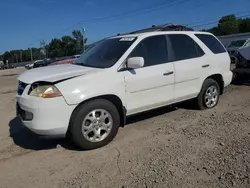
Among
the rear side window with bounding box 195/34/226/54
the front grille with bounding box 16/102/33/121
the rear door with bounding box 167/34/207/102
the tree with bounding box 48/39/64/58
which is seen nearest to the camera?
the front grille with bounding box 16/102/33/121

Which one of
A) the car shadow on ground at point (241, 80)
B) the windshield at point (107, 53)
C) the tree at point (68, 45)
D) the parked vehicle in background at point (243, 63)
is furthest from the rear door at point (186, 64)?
the tree at point (68, 45)

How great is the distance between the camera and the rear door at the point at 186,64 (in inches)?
205

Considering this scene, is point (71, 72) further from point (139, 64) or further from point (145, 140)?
point (145, 140)

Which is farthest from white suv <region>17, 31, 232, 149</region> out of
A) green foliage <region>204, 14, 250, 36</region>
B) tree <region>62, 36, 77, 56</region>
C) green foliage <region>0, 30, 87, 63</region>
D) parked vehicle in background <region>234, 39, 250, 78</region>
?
tree <region>62, 36, 77, 56</region>

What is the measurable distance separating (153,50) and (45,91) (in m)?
2.13

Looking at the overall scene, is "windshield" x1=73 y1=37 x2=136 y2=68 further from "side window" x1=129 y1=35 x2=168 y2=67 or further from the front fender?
the front fender

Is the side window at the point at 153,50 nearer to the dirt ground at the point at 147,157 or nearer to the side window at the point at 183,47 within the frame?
the side window at the point at 183,47

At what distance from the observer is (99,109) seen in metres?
4.16

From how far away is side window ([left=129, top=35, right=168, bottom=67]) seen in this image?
480 centimetres

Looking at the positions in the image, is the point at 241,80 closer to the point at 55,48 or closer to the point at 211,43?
the point at 211,43

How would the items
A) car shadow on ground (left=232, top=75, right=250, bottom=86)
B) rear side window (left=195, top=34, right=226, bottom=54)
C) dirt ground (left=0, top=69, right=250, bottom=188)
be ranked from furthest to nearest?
car shadow on ground (left=232, top=75, right=250, bottom=86) → rear side window (left=195, top=34, right=226, bottom=54) → dirt ground (left=0, top=69, right=250, bottom=188)

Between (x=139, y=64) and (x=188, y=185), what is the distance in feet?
6.63

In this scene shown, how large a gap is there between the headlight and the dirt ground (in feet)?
3.09

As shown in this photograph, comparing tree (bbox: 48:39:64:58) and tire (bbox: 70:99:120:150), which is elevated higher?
tree (bbox: 48:39:64:58)
